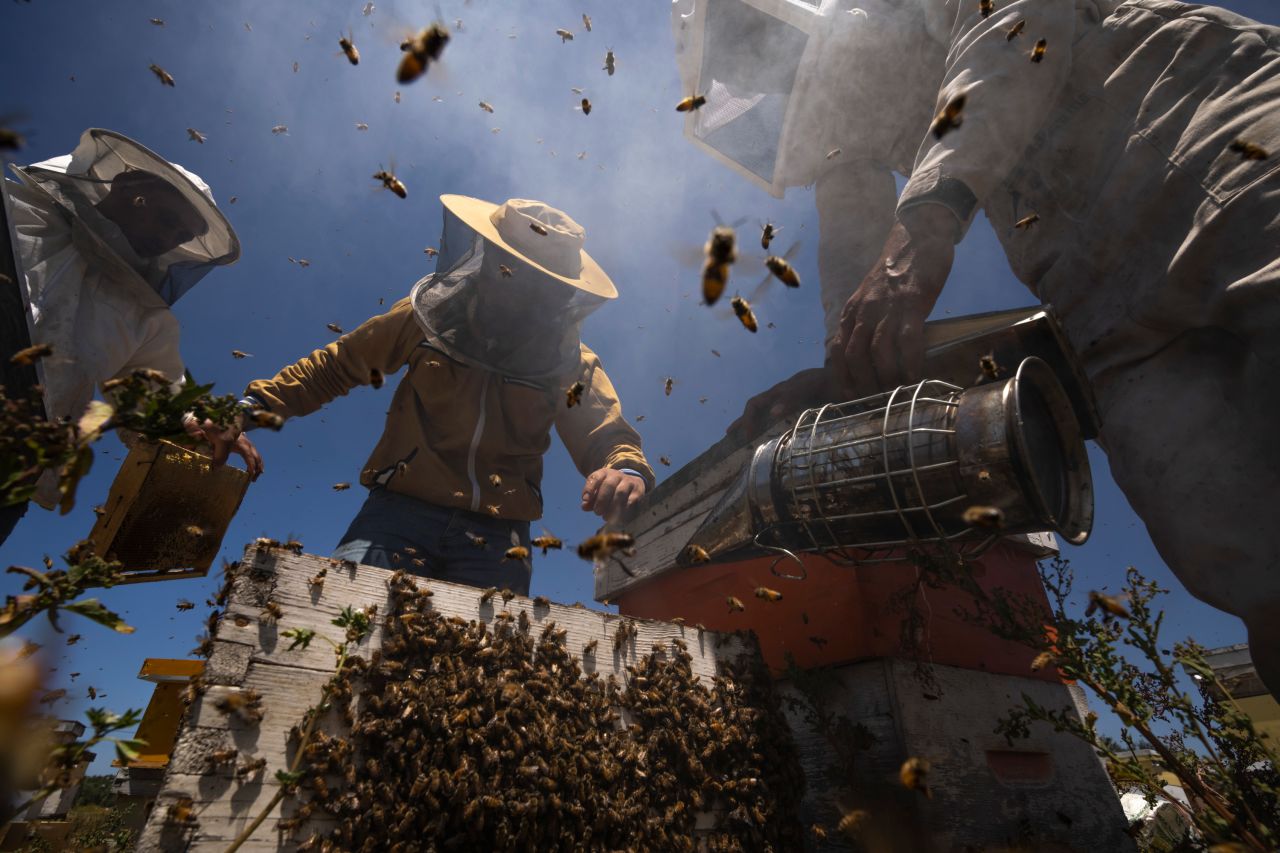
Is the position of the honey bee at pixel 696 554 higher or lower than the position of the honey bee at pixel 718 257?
lower

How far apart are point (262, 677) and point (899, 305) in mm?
2778

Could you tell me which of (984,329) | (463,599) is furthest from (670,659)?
(984,329)

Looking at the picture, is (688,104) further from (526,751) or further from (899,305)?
(526,751)

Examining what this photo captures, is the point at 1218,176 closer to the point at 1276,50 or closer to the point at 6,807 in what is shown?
the point at 1276,50

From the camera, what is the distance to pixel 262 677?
1.82 metres

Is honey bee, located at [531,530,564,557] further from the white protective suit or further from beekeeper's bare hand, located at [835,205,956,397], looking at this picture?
the white protective suit

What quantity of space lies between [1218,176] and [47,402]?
6143 millimetres

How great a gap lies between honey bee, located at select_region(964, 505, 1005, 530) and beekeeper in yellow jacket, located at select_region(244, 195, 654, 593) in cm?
188

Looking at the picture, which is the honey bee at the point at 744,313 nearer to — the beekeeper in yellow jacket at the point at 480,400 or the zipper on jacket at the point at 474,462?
the beekeeper in yellow jacket at the point at 480,400

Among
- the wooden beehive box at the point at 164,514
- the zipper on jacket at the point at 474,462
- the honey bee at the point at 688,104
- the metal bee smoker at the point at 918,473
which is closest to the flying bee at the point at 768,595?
the metal bee smoker at the point at 918,473

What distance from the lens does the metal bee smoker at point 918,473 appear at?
2148 millimetres

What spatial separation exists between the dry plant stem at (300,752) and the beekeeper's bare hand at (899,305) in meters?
2.39

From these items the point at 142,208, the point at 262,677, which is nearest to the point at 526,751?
the point at 262,677

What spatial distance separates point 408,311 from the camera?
4.40 m
